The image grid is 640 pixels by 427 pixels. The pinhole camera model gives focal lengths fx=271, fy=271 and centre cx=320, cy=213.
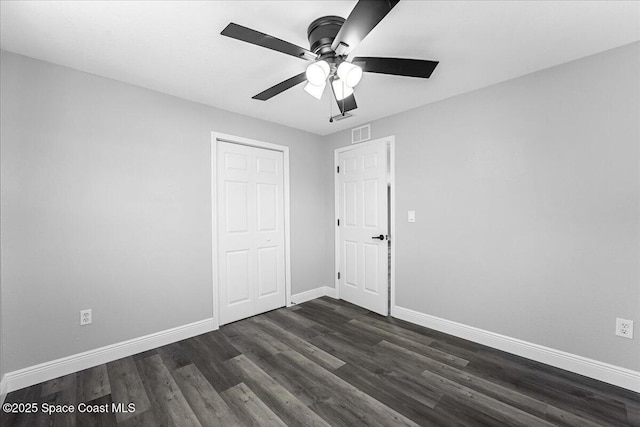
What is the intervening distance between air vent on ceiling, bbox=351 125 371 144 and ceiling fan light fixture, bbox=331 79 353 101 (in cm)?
178

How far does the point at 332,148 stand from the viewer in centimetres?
409

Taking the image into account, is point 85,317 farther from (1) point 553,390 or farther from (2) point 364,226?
(1) point 553,390

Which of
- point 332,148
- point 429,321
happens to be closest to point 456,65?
point 332,148

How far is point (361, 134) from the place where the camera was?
3674 millimetres

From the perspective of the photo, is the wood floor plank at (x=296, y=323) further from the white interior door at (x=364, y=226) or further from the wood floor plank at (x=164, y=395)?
the wood floor plank at (x=164, y=395)

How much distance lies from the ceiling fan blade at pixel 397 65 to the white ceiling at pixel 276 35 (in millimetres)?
280

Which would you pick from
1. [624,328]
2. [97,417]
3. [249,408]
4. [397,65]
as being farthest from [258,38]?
[624,328]

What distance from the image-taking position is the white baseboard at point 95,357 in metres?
2.00

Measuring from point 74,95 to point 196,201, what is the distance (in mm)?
1300

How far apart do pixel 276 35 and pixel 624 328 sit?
325 cm

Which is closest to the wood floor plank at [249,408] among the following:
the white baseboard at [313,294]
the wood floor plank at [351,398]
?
the wood floor plank at [351,398]

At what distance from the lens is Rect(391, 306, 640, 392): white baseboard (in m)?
1.97

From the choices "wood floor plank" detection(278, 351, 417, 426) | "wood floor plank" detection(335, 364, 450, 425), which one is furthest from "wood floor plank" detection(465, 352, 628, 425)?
"wood floor plank" detection(278, 351, 417, 426)

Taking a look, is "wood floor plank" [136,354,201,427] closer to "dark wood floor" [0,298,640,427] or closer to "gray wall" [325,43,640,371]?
"dark wood floor" [0,298,640,427]
